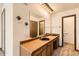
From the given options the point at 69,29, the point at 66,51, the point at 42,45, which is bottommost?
the point at 66,51

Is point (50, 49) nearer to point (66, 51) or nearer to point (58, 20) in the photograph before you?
point (66, 51)

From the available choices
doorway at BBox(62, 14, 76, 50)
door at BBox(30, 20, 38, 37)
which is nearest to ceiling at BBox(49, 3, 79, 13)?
doorway at BBox(62, 14, 76, 50)

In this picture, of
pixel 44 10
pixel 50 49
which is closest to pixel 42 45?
pixel 50 49

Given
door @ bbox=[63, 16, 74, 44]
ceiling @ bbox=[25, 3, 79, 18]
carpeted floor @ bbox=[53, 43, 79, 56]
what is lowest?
carpeted floor @ bbox=[53, 43, 79, 56]

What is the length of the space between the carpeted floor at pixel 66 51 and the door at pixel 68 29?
0.10m

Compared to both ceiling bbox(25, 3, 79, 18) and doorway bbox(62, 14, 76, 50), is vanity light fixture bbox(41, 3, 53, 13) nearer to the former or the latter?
ceiling bbox(25, 3, 79, 18)

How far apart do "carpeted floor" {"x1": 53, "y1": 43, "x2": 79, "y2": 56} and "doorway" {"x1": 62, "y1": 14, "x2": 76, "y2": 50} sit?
0.09 meters

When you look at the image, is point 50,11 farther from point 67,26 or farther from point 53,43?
point 53,43

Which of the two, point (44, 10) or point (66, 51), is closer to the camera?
point (66, 51)

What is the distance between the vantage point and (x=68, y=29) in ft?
5.33

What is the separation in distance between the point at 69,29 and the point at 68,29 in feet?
0.06

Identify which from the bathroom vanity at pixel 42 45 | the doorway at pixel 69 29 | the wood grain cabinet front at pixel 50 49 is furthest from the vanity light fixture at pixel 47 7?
the wood grain cabinet front at pixel 50 49

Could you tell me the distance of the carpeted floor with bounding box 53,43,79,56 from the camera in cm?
159

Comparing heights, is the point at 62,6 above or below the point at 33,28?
above
